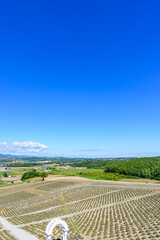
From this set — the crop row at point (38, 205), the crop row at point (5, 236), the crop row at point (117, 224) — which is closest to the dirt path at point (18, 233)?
the crop row at point (5, 236)

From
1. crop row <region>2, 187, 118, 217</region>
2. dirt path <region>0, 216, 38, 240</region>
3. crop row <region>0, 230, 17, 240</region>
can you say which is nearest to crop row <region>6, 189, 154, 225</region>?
dirt path <region>0, 216, 38, 240</region>

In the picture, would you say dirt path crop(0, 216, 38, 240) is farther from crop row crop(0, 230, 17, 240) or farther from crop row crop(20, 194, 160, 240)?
crop row crop(20, 194, 160, 240)

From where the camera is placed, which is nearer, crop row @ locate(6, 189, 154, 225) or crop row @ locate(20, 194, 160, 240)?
crop row @ locate(20, 194, 160, 240)

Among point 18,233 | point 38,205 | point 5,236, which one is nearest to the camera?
point 5,236

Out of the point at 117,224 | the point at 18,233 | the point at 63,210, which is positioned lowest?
the point at 63,210

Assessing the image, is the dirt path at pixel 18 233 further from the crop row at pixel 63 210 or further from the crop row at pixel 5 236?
the crop row at pixel 63 210

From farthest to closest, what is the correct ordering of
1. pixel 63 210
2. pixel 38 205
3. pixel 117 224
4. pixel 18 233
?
pixel 38 205
pixel 63 210
pixel 117 224
pixel 18 233

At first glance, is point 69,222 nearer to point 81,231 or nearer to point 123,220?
point 81,231

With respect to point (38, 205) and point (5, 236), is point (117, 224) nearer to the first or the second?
point (5, 236)

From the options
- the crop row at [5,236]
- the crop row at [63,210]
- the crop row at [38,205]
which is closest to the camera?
the crop row at [5,236]

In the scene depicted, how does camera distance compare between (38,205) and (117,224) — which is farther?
(38,205)

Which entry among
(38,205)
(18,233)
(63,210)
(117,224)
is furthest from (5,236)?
(38,205)

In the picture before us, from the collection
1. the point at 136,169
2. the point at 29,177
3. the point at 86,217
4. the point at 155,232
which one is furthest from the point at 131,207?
the point at 29,177
